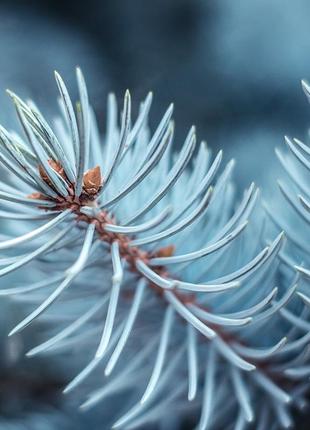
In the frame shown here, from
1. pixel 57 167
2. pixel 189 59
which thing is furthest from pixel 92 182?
pixel 189 59

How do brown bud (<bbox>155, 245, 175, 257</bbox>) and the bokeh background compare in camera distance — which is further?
the bokeh background

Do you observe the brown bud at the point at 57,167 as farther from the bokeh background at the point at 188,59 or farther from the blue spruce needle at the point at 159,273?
the bokeh background at the point at 188,59

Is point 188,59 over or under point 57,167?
over

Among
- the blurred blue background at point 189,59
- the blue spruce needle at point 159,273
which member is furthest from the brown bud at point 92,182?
the blurred blue background at point 189,59

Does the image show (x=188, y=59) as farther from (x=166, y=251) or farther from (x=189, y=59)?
(x=166, y=251)

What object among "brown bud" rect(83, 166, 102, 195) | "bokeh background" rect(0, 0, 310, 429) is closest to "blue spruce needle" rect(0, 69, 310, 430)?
"brown bud" rect(83, 166, 102, 195)

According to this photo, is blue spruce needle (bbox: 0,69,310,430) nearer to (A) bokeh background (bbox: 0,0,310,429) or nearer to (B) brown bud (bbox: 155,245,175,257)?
(B) brown bud (bbox: 155,245,175,257)
